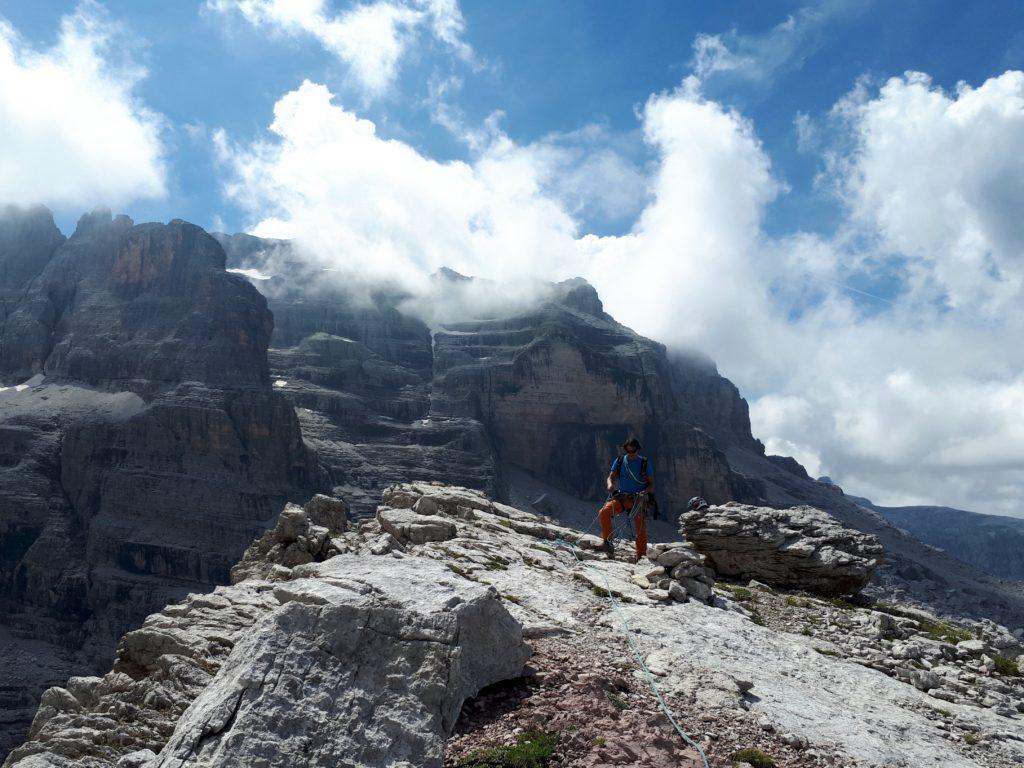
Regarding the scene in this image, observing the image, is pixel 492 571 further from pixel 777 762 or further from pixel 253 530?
pixel 253 530

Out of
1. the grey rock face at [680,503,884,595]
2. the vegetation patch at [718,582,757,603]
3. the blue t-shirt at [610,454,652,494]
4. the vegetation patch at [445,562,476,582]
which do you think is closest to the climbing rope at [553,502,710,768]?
the blue t-shirt at [610,454,652,494]

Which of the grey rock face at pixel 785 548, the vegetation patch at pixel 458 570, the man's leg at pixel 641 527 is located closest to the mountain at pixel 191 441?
the grey rock face at pixel 785 548

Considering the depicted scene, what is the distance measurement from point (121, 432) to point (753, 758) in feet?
508

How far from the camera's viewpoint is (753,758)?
9266mm

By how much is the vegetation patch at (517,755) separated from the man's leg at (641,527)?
10.5 m

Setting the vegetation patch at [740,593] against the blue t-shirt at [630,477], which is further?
the vegetation patch at [740,593]

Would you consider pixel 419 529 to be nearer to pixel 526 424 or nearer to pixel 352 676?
pixel 352 676

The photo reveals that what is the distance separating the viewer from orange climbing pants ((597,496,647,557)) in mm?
19317

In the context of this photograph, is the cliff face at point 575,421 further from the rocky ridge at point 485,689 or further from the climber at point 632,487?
the rocky ridge at point 485,689

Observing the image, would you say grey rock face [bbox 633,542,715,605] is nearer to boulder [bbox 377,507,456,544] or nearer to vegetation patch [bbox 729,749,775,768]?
boulder [bbox 377,507,456,544]

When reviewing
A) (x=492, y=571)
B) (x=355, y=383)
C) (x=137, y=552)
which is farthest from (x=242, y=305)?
(x=492, y=571)

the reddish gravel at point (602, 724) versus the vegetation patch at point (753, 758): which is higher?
the reddish gravel at point (602, 724)

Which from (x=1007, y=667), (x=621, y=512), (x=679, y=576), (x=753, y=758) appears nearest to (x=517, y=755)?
(x=753, y=758)

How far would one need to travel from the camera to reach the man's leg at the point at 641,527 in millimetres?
19219
